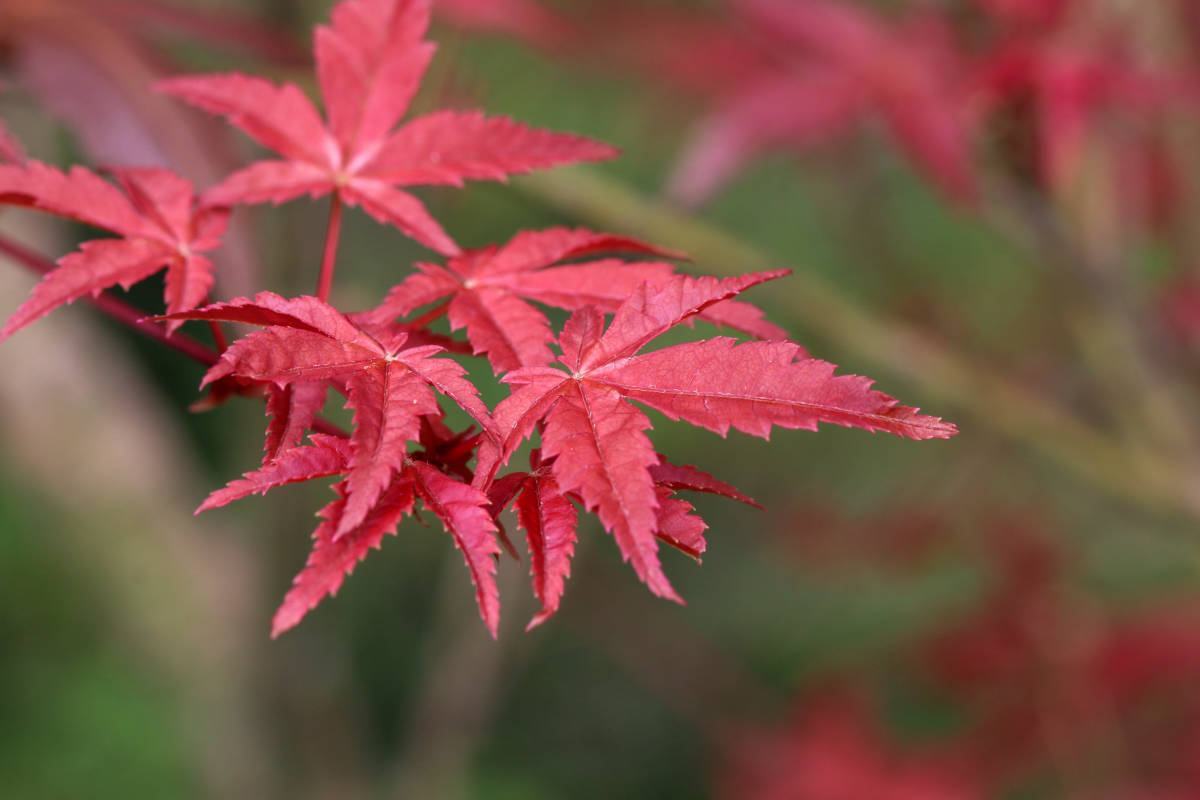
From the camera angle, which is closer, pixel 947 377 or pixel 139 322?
pixel 139 322

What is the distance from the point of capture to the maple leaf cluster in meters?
0.40

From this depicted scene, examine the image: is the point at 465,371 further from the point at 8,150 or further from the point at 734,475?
the point at 734,475

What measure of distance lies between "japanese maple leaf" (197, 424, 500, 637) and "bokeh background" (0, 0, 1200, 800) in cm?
35

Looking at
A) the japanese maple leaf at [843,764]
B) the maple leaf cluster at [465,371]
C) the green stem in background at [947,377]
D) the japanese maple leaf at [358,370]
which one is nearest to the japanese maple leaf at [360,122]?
the maple leaf cluster at [465,371]

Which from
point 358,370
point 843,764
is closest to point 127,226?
point 358,370

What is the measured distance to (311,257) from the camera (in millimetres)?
1313

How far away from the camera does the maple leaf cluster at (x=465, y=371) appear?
405 millimetres

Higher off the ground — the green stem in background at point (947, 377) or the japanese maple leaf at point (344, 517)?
the japanese maple leaf at point (344, 517)

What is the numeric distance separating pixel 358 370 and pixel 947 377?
906 millimetres

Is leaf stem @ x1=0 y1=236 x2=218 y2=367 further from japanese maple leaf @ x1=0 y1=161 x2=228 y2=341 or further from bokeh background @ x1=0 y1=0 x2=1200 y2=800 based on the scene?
bokeh background @ x1=0 y1=0 x2=1200 y2=800

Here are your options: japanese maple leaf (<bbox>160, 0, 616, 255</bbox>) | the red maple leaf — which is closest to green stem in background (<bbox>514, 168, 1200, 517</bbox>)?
japanese maple leaf (<bbox>160, 0, 616, 255</bbox>)

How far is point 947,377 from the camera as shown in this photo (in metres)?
1.21

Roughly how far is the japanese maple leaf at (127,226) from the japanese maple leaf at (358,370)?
79 millimetres

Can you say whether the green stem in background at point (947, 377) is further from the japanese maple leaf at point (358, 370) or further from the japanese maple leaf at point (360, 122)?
the japanese maple leaf at point (358, 370)
